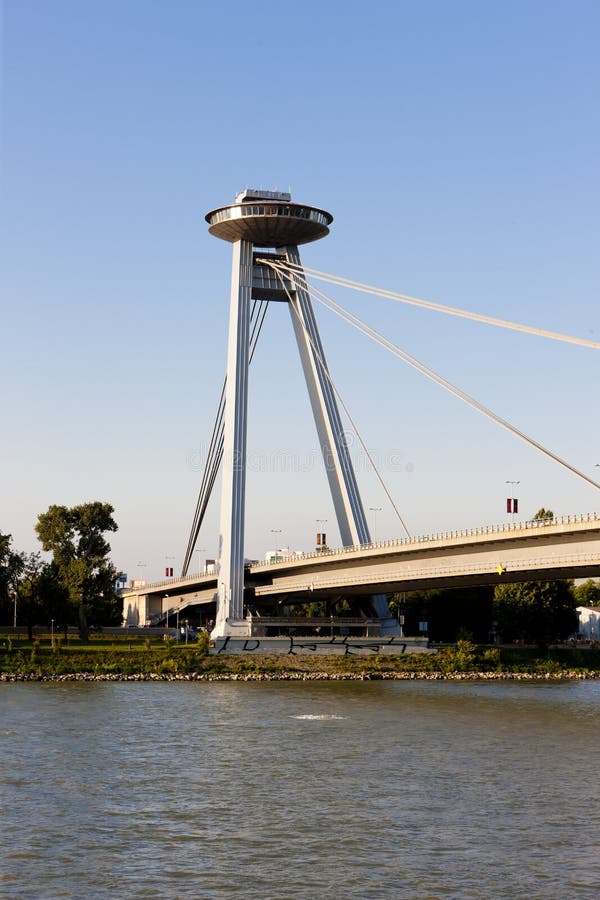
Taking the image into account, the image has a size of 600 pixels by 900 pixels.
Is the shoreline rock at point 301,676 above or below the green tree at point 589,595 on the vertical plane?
below

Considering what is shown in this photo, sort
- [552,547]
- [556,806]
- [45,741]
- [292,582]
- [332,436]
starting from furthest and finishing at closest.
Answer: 1. [292,582]
2. [332,436]
3. [552,547]
4. [45,741]
5. [556,806]

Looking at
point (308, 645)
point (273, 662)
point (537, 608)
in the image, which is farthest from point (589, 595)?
point (273, 662)

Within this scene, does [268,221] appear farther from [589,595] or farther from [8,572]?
[589,595]

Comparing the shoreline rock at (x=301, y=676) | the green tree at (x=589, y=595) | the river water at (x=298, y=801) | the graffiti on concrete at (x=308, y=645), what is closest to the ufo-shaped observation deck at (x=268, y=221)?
the graffiti on concrete at (x=308, y=645)

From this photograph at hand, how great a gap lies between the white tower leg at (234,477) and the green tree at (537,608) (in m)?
20.4

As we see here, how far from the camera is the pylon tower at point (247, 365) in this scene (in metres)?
82.4

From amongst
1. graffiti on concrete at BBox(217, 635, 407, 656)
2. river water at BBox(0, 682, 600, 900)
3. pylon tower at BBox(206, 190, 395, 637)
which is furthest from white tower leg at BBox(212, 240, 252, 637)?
river water at BBox(0, 682, 600, 900)

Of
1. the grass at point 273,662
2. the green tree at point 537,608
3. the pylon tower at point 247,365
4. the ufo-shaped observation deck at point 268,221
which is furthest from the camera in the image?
the green tree at point 537,608

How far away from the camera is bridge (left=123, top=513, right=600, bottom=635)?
55.4 m

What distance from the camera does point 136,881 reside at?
71.1 ft

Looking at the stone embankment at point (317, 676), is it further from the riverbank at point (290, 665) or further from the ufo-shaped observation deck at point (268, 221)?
the ufo-shaped observation deck at point (268, 221)

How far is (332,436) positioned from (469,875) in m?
60.6

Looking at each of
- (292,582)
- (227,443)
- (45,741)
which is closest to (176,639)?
(292,582)

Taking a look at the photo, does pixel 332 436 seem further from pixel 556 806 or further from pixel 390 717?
pixel 556 806
